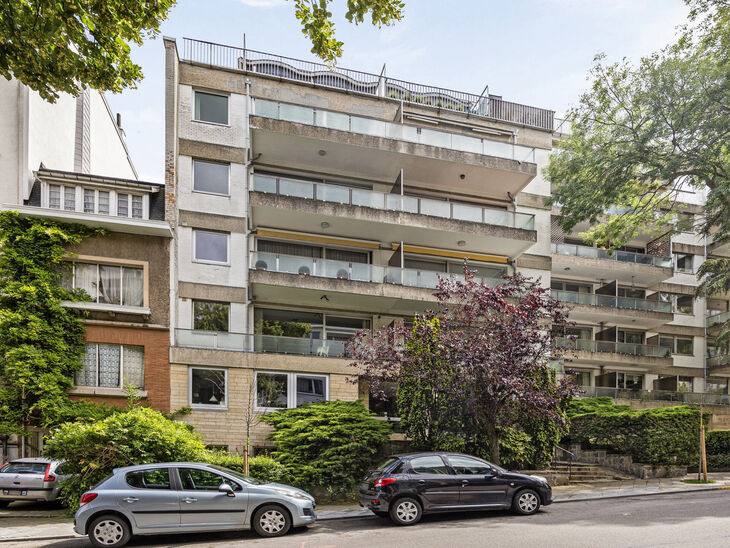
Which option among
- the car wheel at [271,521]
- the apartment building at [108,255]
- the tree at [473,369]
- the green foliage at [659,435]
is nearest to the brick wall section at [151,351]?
the apartment building at [108,255]

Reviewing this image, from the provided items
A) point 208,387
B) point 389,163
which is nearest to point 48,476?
point 208,387

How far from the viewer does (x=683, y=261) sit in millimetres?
33812

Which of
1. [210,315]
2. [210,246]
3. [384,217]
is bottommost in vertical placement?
[210,315]

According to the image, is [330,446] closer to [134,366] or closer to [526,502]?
[526,502]

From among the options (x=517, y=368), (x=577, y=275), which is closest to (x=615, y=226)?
(x=577, y=275)

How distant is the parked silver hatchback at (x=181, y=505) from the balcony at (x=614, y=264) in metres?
21.0

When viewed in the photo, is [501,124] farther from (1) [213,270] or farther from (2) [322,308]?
(1) [213,270]

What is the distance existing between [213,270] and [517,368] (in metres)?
12.1

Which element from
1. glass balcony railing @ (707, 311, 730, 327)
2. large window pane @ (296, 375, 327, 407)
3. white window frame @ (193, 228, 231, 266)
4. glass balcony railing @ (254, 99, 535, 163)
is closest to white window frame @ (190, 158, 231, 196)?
white window frame @ (193, 228, 231, 266)

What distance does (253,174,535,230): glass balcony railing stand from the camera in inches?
849

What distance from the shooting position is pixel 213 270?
21.2 m

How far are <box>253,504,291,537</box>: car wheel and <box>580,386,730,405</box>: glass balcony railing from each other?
68.3 ft

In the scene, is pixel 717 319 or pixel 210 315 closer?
pixel 210 315

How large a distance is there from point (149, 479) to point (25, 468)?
589 cm
